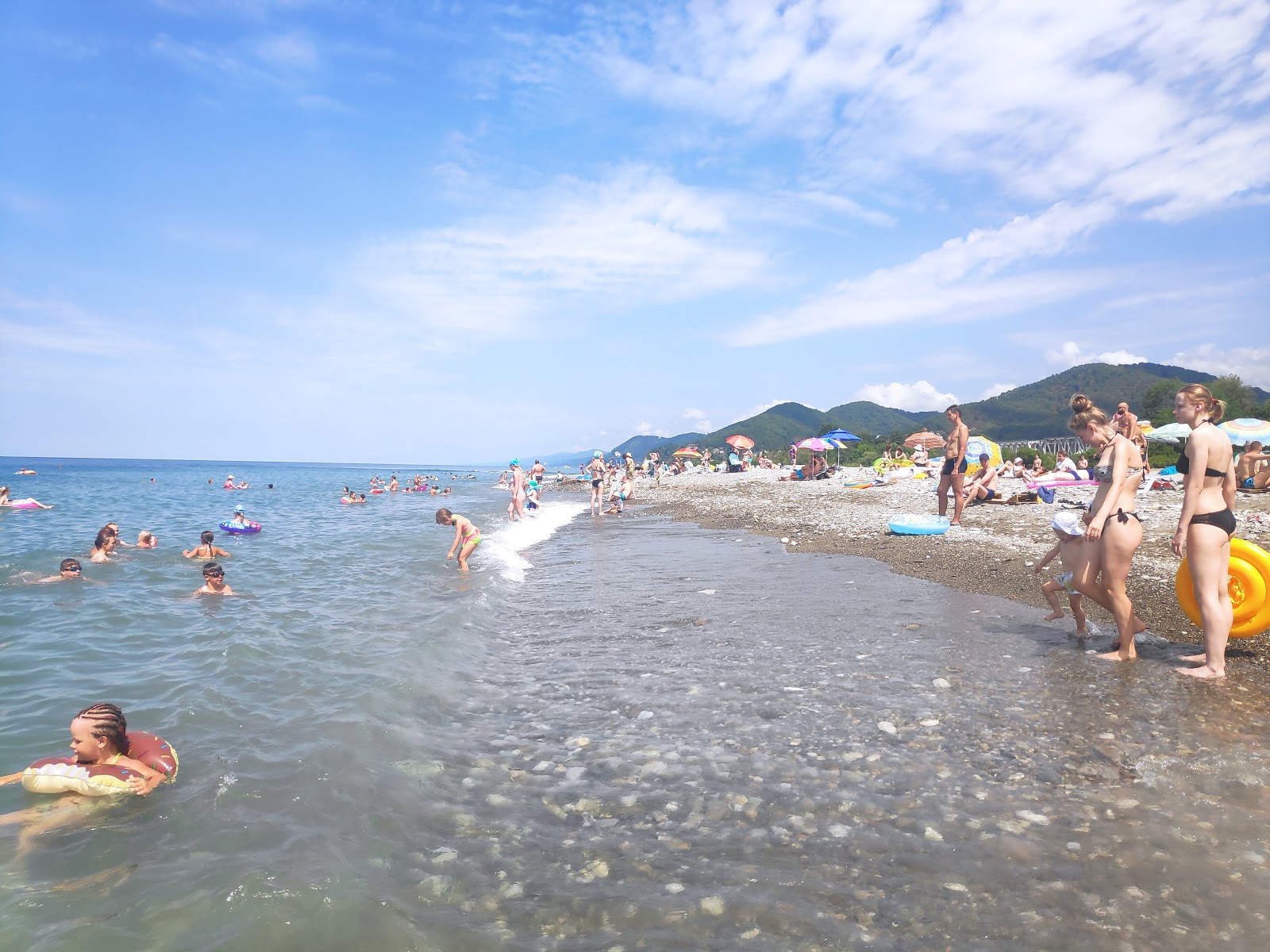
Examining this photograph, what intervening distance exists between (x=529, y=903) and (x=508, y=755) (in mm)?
1941

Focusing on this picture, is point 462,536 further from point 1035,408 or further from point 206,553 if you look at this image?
point 1035,408

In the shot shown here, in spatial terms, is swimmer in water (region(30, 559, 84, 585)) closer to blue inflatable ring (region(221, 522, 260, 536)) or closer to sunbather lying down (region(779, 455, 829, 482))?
blue inflatable ring (region(221, 522, 260, 536))

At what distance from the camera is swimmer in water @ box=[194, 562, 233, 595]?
1159cm

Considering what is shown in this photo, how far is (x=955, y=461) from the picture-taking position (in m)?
15.0

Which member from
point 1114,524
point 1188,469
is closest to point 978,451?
point 1114,524

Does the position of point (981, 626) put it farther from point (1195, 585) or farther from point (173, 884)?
point (173, 884)

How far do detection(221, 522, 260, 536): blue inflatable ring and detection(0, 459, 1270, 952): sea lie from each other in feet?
41.2

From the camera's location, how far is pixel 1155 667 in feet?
20.7

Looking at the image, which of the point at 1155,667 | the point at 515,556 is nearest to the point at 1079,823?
Result: the point at 1155,667

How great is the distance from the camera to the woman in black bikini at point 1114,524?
6285 millimetres

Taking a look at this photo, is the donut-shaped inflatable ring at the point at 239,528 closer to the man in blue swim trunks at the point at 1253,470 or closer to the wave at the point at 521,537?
the wave at the point at 521,537

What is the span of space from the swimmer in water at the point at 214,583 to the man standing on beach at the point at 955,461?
13.8 meters

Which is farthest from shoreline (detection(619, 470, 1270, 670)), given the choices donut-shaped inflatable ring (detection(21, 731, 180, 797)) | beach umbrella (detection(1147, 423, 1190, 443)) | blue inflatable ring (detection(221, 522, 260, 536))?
blue inflatable ring (detection(221, 522, 260, 536))

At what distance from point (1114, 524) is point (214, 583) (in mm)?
13344
